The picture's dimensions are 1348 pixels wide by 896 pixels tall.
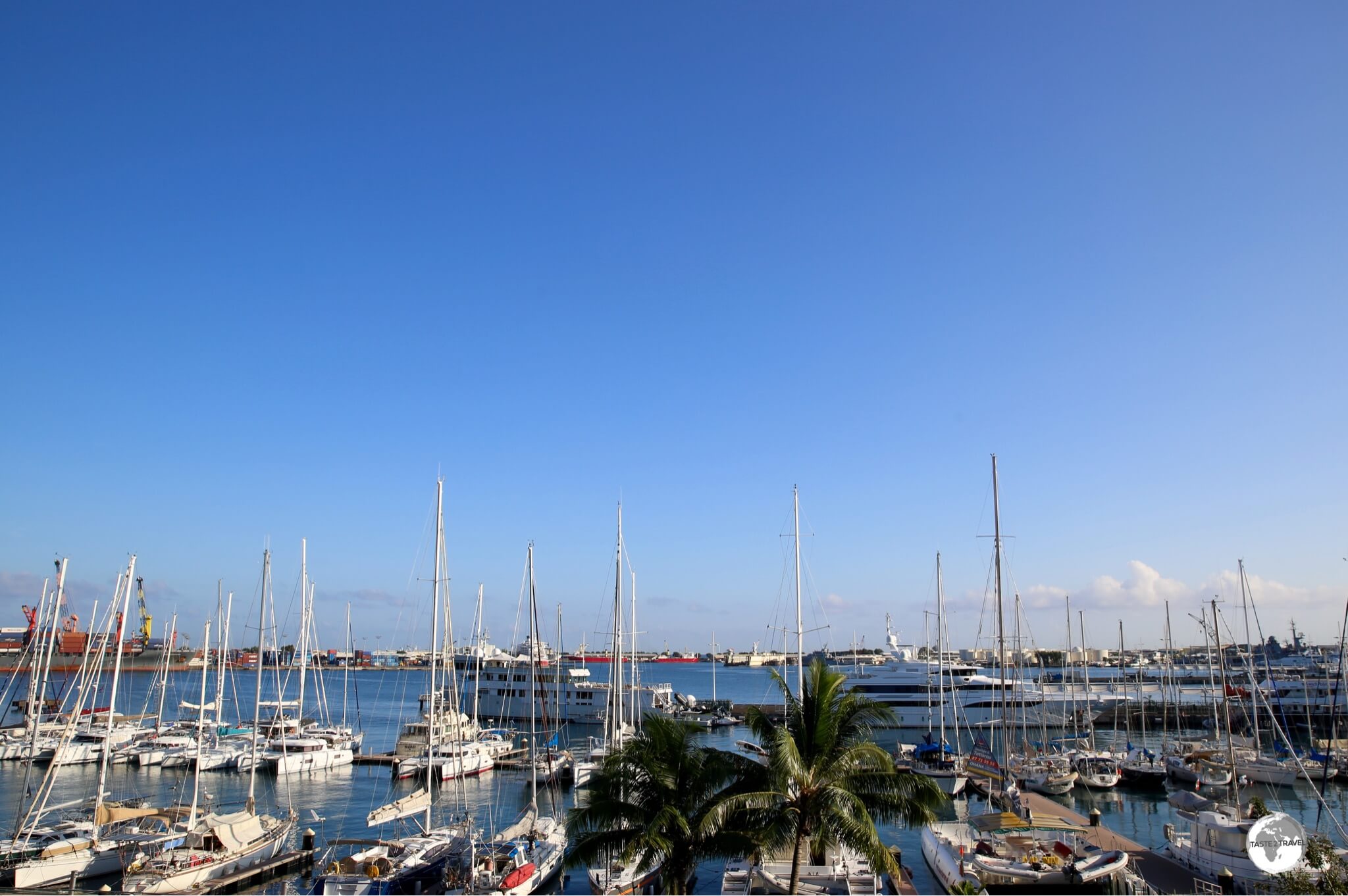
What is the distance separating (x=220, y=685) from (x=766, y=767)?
47.7 m

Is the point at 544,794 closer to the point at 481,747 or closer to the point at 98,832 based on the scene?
the point at 481,747

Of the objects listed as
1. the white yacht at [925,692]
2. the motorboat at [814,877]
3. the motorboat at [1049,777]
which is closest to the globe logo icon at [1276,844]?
the motorboat at [814,877]

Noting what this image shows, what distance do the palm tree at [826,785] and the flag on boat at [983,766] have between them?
3241 cm

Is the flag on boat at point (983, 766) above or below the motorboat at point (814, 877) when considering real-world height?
below

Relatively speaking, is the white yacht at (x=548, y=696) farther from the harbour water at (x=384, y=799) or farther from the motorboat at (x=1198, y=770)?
the motorboat at (x=1198, y=770)

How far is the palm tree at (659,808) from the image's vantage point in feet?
56.9

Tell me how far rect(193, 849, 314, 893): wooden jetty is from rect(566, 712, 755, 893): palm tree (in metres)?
19.6

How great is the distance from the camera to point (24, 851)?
3106 cm

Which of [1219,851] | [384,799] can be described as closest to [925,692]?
[384,799]

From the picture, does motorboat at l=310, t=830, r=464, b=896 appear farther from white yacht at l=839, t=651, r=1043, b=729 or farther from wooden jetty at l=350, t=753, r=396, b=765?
white yacht at l=839, t=651, r=1043, b=729

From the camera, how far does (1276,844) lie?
19359mm

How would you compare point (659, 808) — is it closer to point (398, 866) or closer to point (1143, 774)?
point (398, 866)

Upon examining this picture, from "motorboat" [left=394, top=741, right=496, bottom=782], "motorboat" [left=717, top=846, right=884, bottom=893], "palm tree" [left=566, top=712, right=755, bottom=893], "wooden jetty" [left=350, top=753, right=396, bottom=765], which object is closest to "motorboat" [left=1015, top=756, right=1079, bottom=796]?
"motorboat" [left=717, top=846, right=884, bottom=893]

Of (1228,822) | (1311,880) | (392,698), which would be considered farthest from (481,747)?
(392,698)
